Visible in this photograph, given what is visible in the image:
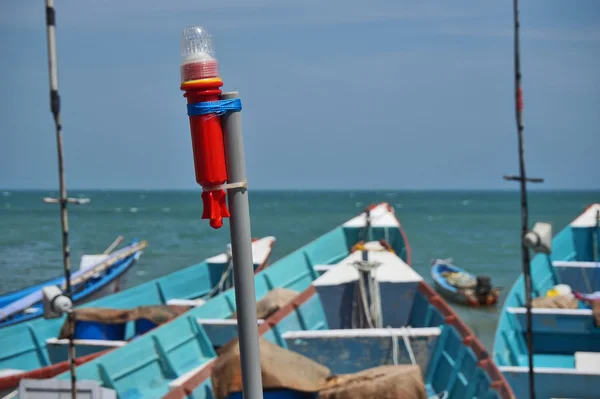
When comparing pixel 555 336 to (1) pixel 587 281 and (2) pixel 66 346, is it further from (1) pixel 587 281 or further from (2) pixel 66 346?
(2) pixel 66 346

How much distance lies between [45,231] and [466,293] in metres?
53.0

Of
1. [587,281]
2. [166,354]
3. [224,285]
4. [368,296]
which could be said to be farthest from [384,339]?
[224,285]

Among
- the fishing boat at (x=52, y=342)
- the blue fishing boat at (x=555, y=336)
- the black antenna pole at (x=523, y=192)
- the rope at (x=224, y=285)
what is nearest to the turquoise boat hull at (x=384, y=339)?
the blue fishing boat at (x=555, y=336)

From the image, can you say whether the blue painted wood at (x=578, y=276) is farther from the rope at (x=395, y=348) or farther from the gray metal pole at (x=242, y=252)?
the gray metal pole at (x=242, y=252)

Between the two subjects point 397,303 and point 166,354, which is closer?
point 166,354

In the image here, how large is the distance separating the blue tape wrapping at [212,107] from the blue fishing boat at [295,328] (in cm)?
519

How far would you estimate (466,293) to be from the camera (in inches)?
953

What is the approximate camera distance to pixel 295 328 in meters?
10.0

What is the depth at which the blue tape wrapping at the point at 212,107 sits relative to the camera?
2.71 metres

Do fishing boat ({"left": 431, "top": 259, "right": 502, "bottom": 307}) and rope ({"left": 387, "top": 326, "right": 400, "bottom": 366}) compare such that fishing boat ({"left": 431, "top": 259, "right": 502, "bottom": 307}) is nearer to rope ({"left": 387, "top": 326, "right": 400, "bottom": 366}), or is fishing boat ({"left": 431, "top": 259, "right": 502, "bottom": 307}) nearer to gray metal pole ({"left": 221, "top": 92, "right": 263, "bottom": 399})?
rope ({"left": 387, "top": 326, "right": 400, "bottom": 366})

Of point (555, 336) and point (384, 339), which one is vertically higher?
point (384, 339)

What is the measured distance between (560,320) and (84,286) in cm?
1110

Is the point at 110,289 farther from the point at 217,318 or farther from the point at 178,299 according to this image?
the point at 217,318

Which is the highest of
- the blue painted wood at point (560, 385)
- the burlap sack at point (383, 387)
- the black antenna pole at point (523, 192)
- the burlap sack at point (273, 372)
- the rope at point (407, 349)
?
the black antenna pole at point (523, 192)
